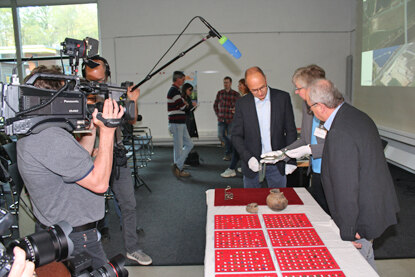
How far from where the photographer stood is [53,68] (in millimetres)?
1435

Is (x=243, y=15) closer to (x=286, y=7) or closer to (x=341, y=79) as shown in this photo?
(x=286, y=7)

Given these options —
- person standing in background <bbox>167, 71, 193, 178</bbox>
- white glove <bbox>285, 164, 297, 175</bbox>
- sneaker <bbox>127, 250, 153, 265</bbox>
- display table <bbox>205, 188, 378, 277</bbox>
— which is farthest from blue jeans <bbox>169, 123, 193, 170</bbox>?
display table <bbox>205, 188, 378, 277</bbox>

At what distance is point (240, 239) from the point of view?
154 centimetres

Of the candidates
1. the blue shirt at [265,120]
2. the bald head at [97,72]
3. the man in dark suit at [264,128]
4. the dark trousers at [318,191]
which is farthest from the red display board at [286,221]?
the bald head at [97,72]

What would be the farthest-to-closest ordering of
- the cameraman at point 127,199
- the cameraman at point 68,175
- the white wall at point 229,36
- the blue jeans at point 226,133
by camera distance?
the white wall at point 229,36 < the blue jeans at point 226,133 < the cameraman at point 127,199 < the cameraman at point 68,175

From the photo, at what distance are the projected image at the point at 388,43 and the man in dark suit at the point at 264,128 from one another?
2465 millimetres

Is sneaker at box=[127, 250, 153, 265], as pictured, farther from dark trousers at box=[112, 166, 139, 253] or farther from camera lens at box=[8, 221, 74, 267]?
camera lens at box=[8, 221, 74, 267]

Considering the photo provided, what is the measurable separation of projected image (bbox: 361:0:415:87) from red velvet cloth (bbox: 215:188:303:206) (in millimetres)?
→ 2952

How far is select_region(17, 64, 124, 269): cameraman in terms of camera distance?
122 cm

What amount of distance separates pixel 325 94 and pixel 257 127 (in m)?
0.97

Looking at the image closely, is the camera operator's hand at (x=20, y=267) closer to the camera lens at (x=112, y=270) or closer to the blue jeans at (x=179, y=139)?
the camera lens at (x=112, y=270)

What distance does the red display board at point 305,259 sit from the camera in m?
1.30

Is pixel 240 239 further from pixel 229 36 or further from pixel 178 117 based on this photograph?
pixel 229 36

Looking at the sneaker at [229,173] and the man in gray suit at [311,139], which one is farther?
the sneaker at [229,173]
